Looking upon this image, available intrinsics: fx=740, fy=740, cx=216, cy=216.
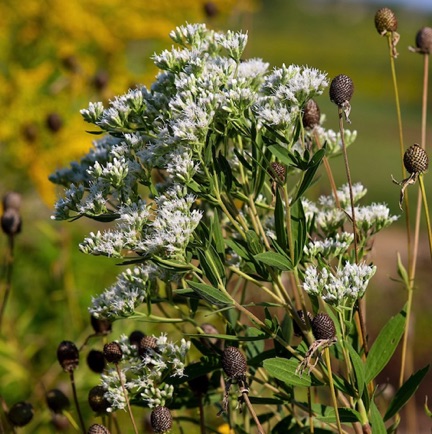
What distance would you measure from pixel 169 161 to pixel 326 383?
52 cm

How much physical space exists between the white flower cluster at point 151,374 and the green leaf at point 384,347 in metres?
0.36

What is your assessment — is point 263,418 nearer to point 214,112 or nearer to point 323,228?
point 323,228

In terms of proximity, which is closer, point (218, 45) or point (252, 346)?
point (218, 45)

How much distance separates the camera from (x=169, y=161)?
145cm

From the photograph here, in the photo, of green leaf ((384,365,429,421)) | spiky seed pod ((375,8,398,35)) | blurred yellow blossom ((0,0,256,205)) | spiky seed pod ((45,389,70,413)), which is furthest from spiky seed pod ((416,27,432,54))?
blurred yellow blossom ((0,0,256,205))

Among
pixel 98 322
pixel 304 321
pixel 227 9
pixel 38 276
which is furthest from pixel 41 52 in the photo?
pixel 304 321

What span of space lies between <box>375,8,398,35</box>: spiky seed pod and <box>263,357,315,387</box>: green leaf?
0.83 m

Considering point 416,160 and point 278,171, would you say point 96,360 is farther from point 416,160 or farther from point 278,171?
point 416,160

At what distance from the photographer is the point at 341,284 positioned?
1.30 meters

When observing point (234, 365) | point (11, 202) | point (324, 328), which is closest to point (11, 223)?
point (11, 202)

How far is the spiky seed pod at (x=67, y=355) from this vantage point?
1.63 meters

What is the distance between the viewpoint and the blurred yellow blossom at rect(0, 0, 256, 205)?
3957 millimetres

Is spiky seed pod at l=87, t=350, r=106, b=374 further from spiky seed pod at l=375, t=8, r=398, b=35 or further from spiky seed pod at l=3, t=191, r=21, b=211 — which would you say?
spiky seed pod at l=375, t=8, r=398, b=35

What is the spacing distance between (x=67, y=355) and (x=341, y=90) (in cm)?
82
